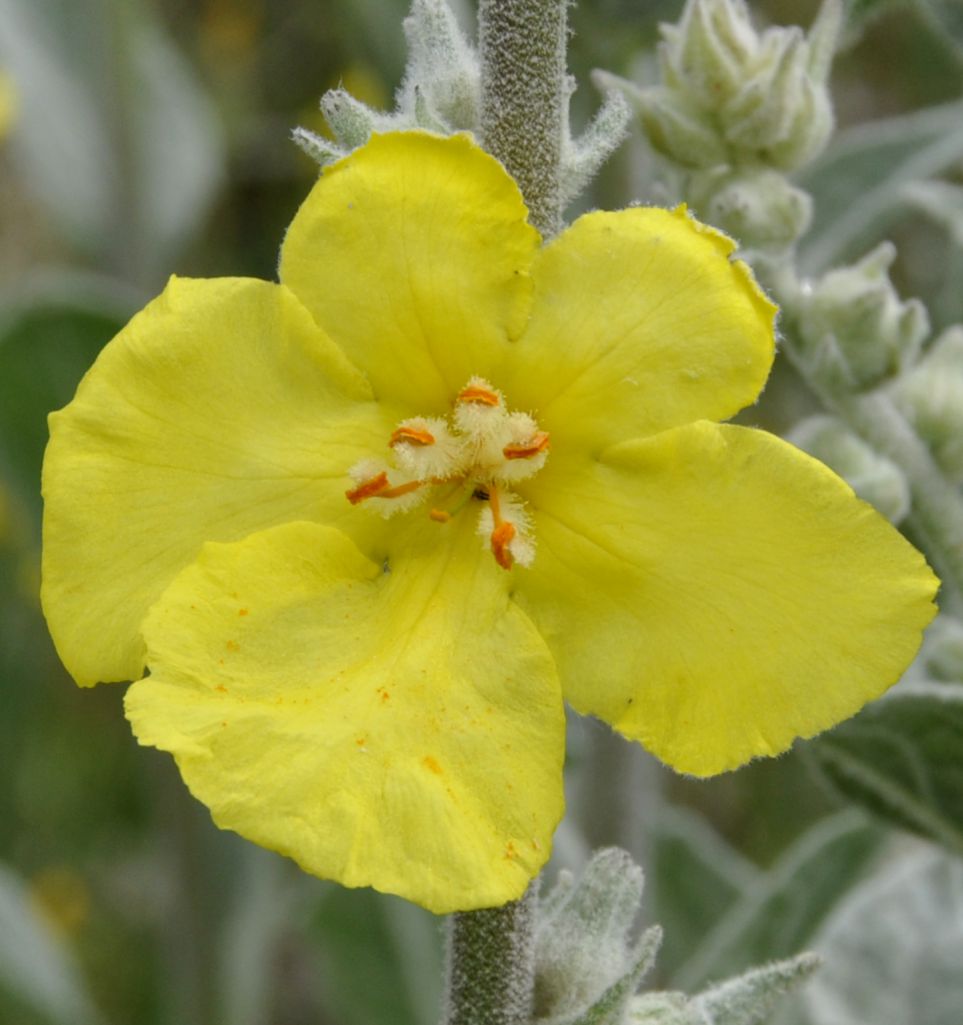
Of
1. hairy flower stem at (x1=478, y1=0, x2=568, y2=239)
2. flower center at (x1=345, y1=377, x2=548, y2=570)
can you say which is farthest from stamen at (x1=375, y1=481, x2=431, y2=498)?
hairy flower stem at (x1=478, y1=0, x2=568, y2=239)

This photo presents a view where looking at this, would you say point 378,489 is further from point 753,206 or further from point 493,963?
point 753,206

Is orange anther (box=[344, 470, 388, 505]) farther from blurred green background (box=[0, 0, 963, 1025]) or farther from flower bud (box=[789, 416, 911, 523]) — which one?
flower bud (box=[789, 416, 911, 523])

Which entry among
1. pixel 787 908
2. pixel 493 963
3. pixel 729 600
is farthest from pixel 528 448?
pixel 787 908

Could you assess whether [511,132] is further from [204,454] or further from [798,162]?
[798,162]

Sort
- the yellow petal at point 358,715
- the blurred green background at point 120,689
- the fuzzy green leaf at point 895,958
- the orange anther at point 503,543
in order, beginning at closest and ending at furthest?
the yellow petal at point 358,715 < the orange anther at point 503,543 < the fuzzy green leaf at point 895,958 < the blurred green background at point 120,689

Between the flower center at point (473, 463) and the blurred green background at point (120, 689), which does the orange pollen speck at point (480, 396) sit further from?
the blurred green background at point (120, 689)

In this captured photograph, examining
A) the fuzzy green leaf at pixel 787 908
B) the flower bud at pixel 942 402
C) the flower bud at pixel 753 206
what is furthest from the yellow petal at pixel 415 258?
the fuzzy green leaf at pixel 787 908
